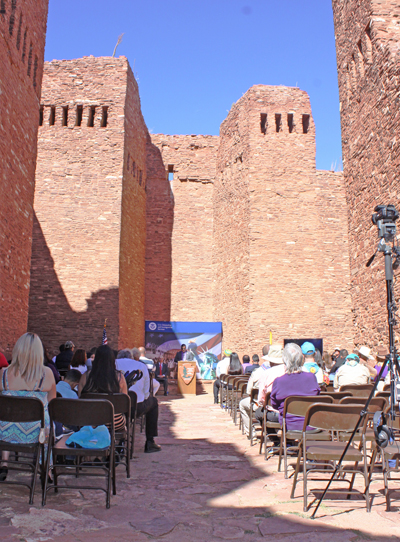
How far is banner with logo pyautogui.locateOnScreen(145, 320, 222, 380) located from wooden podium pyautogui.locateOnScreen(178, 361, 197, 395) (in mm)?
1290

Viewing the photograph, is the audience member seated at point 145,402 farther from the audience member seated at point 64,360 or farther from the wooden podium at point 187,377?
the wooden podium at point 187,377

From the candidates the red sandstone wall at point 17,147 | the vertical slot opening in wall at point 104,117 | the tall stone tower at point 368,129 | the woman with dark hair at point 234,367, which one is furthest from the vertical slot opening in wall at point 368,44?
the vertical slot opening in wall at point 104,117

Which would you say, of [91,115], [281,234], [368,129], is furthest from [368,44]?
[91,115]

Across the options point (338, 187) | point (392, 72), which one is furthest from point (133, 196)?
point (392, 72)

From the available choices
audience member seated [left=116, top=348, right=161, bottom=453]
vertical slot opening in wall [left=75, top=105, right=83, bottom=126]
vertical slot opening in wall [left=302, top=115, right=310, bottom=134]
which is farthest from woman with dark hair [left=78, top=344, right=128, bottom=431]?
vertical slot opening in wall [left=302, top=115, right=310, bottom=134]

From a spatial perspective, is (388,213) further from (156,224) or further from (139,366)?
(156,224)

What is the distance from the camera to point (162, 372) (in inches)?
659

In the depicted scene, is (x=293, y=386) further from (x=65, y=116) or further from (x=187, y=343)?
(x=65, y=116)

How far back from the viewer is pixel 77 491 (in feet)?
13.5

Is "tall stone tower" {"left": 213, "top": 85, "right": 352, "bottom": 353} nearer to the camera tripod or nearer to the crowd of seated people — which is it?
the crowd of seated people

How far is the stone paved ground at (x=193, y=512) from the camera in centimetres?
302

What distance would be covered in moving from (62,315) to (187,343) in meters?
4.67

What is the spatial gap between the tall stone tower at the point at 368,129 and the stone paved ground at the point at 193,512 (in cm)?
753

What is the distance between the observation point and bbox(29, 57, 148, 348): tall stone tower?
1623 centimetres
